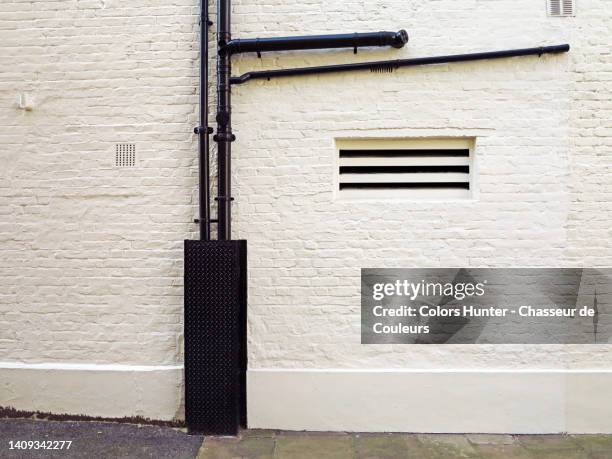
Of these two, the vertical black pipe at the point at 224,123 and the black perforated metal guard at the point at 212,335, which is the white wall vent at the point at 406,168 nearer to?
the vertical black pipe at the point at 224,123

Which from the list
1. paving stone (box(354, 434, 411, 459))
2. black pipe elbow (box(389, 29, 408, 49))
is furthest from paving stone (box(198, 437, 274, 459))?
black pipe elbow (box(389, 29, 408, 49))

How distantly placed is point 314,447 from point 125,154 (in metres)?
2.95

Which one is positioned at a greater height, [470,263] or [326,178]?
[326,178]

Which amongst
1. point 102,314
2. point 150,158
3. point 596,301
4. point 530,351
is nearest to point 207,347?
point 102,314

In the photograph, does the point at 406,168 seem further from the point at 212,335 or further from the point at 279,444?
the point at 279,444

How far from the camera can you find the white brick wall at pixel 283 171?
14.3 ft

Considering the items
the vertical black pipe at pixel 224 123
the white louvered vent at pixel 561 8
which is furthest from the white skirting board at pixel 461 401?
the white louvered vent at pixel 561 8

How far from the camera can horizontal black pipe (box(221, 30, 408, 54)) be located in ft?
14.1

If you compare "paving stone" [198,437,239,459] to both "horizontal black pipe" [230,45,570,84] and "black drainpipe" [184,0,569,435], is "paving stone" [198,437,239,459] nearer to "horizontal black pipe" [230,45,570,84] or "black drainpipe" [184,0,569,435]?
"black drainpipe" [184,0,569,435]

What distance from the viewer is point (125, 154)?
14.8 ft

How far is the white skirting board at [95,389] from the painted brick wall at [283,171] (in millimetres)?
114

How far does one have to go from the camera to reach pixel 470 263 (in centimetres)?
438

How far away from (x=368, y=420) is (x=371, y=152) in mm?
2327

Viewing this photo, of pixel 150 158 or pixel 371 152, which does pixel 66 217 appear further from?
pixel 371 152
